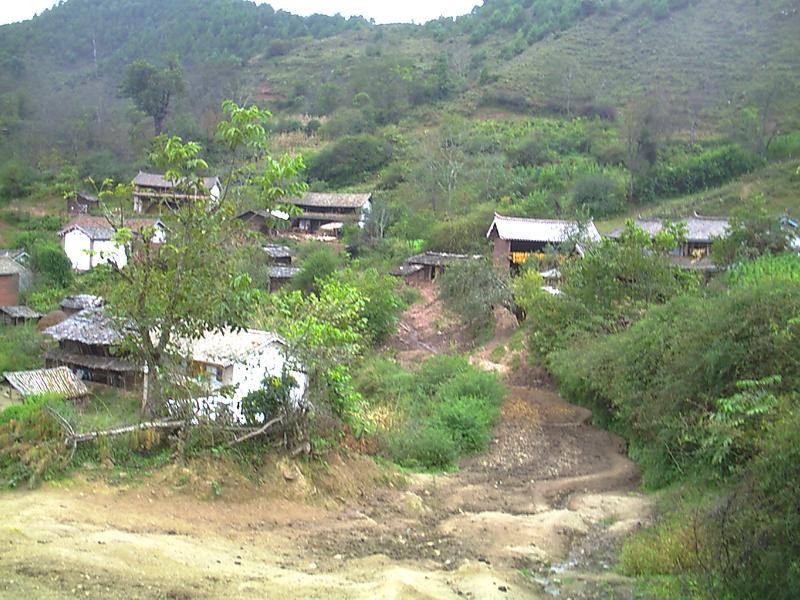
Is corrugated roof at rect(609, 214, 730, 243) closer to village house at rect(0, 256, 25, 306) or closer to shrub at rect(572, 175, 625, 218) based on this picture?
shrub at rect(572, 175, 625, 218)

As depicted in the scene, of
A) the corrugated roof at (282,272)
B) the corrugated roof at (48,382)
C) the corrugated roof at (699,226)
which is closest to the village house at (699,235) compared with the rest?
the corrugated roof at (699,226)

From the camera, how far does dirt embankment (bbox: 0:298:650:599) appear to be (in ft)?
23.5

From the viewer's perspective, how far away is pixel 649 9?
76500mm

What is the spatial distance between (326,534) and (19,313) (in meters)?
29.2

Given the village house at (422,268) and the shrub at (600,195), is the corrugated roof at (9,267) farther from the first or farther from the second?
the shrub at (600,195)

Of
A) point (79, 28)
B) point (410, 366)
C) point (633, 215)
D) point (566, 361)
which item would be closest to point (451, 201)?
point (633, 215)

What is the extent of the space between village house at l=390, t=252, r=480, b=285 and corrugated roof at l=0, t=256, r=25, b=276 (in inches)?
685

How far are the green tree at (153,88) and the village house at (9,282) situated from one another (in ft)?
107

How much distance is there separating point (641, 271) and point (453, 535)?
507 inches

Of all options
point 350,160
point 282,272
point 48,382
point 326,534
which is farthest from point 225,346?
point 350,160

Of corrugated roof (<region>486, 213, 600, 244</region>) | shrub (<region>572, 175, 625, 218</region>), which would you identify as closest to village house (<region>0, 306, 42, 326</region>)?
corrugated roof (<region>486, 213, 600, 244</region>)

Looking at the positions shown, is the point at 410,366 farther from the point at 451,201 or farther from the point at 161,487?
the point at 451,201

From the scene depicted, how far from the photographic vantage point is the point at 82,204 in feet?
172

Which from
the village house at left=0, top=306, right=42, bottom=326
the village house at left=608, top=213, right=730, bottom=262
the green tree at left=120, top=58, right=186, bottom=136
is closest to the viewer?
the village house at left=0, top=306, right=42, bottom=326
